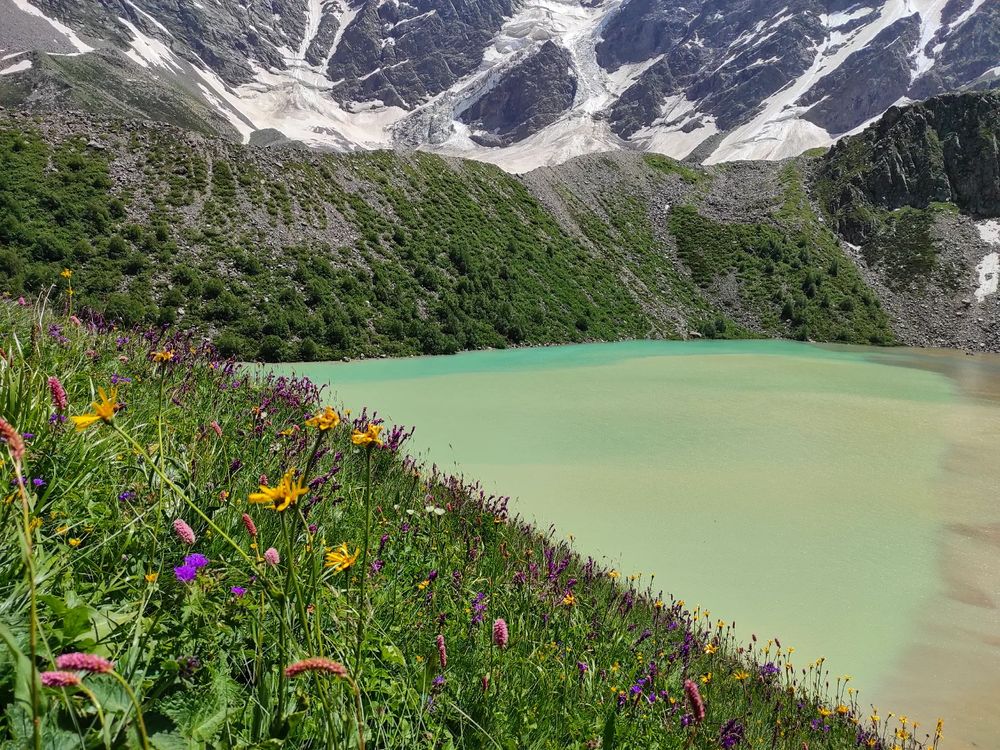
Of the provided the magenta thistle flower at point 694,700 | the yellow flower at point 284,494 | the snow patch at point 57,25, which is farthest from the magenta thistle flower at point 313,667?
the snow patch at point 57,25

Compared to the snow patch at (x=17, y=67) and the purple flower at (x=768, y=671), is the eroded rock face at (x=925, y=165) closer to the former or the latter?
the purple flower at (x=768, y=671)

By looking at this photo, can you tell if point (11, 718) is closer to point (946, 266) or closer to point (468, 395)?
point (468, 395)

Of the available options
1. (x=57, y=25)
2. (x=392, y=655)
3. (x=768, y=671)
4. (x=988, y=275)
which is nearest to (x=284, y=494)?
(x=392, y=655)

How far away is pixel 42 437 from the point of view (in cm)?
277

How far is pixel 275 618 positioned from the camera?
2352 millimetres

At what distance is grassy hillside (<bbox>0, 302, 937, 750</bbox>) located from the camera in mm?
1551

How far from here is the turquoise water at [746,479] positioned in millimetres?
6320

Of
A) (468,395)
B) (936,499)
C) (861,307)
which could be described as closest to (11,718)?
(936,499)

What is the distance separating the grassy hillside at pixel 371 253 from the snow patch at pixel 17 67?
132447mm

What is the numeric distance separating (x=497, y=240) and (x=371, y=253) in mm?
12279

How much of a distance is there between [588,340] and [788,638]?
34.1 m

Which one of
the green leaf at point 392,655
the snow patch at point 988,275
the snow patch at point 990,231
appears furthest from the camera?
the snow patch at point 990,231

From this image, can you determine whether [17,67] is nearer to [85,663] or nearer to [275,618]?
[275,618]

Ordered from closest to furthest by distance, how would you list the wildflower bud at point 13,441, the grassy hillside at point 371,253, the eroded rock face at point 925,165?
1. the wildflower bud at point 13,441
2. the grassy hillside at point 371,253
3. the eroded rock face at point 925,165
